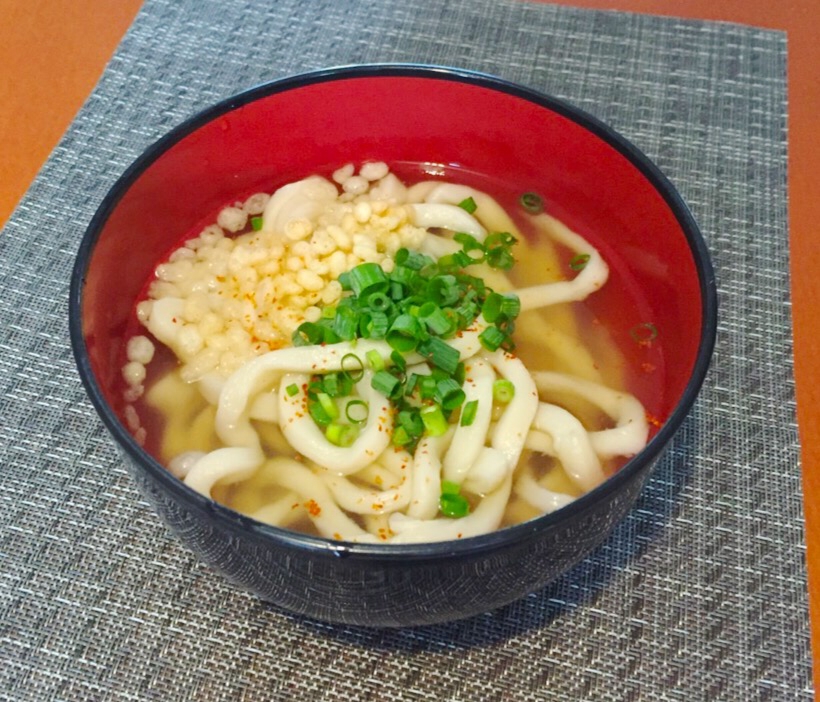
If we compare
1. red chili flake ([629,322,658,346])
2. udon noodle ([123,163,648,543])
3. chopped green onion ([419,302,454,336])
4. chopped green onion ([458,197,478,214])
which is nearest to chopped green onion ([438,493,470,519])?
udon noodle ([123,163,648,543])

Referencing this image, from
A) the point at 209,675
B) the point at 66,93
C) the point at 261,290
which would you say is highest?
the point at 261,290

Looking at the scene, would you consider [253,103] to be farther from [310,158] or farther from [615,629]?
[615,629]

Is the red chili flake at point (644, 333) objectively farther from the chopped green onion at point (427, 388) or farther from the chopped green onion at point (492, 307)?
the chopped green onion at point (427, 388)

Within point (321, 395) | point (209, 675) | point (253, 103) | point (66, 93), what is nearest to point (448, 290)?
point (321, 395)

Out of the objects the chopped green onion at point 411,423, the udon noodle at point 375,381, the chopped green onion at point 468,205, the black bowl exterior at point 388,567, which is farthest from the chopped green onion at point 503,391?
the chopped green onion at point 468,205

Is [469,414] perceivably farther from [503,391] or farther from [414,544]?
[414,544]

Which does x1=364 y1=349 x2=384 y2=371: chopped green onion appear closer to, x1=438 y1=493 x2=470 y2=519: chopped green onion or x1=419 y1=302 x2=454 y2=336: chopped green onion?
x1=419 y1=302 x2=454 y2=336: chopped green onion
